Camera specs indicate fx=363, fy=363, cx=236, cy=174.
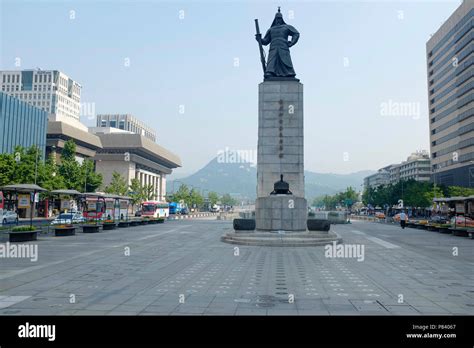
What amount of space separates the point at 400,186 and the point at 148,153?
69.9 m

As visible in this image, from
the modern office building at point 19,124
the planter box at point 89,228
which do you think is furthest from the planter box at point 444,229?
the modern office building at point 19,124

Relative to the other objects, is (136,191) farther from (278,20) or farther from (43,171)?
(278,20)

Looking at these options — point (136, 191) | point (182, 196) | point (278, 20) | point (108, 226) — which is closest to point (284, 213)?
point (278, 20)

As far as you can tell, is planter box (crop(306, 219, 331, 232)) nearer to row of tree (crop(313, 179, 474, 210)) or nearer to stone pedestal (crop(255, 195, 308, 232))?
stone pedestal (crop(255, 195, 308, 232))

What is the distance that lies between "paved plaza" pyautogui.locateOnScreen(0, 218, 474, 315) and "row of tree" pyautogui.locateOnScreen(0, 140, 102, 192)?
107 feet

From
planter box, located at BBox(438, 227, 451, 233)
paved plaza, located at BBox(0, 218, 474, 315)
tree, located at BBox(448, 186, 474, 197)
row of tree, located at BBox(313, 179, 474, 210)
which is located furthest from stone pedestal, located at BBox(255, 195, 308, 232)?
row of tree, located at BBox(313, 179, 474, 210)

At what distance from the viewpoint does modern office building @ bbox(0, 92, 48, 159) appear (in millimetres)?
63031

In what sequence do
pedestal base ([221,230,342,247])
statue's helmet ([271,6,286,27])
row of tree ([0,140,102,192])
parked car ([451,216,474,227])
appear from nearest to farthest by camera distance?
pedestal base ([221,230,342,247]) < statue's helmet ([271,6,286,27]) < parked car ([451,216,474,227]) < row of tree ([0,140,102,192])

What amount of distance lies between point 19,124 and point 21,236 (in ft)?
178

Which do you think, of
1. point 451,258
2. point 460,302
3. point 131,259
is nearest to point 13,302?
point 131,259

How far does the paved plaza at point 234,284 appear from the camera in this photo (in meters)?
8.47

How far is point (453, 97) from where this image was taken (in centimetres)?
8319

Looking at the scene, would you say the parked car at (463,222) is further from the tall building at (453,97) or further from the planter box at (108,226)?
the tall building at (453,97)
